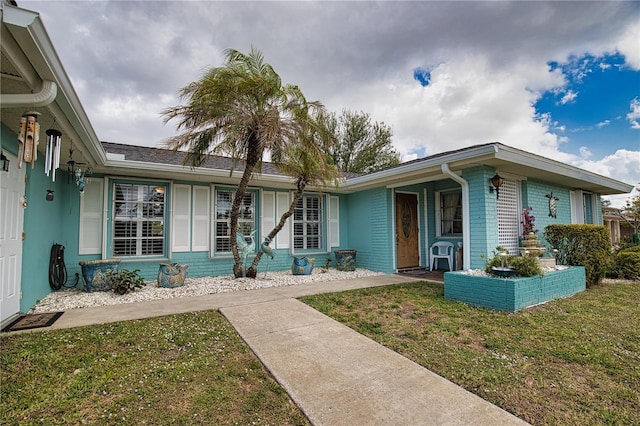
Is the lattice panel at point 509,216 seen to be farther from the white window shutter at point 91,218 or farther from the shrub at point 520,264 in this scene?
the white window shutter at point 91,218

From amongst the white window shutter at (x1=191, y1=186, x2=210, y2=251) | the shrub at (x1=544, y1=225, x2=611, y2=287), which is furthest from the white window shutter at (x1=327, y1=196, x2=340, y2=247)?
the shrub at (x1=544, y1=225, x2=611, y2=287)

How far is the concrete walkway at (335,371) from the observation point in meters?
1.92

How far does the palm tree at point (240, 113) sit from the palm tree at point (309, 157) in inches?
5.0

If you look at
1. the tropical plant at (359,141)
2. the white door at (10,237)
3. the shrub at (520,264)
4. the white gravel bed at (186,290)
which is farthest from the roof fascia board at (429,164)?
the tropical plant at (359,141)

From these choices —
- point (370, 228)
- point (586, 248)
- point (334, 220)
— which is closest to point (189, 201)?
point (334, 220)

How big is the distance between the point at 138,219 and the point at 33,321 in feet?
10.3

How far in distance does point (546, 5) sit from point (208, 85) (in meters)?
6.48

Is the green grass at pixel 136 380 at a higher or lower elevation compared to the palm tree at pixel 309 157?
lower

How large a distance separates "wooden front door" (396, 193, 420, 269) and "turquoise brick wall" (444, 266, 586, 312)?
10.0 ft

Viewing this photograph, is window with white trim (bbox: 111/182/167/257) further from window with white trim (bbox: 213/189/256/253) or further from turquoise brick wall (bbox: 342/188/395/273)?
turquoise brick wall (bbox: 342/188/395/273)

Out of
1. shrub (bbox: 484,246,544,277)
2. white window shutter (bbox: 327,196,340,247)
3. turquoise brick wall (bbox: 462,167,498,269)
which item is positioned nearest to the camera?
shrub (bbox: 484,246,544,277)

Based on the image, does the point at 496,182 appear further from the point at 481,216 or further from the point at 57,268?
the point at 57,268

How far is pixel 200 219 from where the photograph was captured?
7078 mm

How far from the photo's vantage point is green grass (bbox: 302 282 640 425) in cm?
208
